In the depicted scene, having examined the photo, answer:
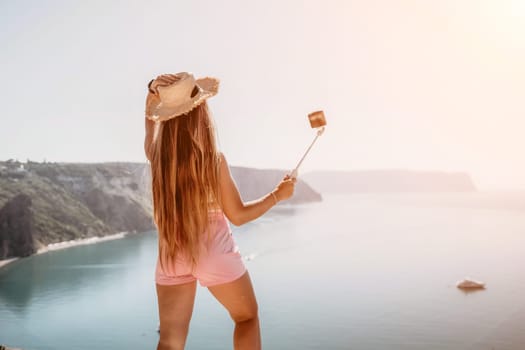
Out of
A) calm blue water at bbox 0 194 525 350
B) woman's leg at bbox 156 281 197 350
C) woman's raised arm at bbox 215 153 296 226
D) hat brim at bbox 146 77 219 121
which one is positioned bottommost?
woman's leg at bbox 156 281 197 350

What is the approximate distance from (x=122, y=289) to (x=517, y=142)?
126108mm

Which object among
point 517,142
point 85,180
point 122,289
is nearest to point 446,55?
point 517,142

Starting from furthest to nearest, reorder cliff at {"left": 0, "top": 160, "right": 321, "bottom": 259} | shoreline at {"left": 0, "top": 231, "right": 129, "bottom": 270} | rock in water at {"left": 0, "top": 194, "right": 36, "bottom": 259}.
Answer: cliff at {"left": 0, "top": 160, "right": 321, "bottom": 259} < rock in water at {"left": 0, "top": 194, "right": 36, "bottom": 259} < shoreline at {"left": 0, "top": 231, "right": 129, "bottom": 270}

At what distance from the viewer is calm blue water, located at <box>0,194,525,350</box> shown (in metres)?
38.1

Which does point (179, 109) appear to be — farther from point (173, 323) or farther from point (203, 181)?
point (173, 323)

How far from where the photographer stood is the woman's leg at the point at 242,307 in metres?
1.83

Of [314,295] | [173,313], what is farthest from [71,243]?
[173,313]

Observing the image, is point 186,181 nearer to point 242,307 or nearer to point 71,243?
point 242,307

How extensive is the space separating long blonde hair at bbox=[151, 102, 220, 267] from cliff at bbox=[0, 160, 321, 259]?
66.4 m

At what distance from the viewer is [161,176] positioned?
6.12ft

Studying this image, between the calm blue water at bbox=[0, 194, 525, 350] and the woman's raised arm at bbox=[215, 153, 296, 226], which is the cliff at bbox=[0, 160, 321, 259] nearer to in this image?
the calm blue water at bbox=[0, 194, 525, 350]

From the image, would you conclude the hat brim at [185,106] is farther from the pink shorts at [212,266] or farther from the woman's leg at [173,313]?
the woman's leg at [173,313]

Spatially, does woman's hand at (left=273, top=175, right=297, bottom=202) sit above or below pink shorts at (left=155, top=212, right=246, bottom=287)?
above

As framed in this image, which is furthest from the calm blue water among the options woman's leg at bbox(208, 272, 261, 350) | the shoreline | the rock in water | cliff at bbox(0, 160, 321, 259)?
woman's leg at bbox(208, 272, 261, 350)
